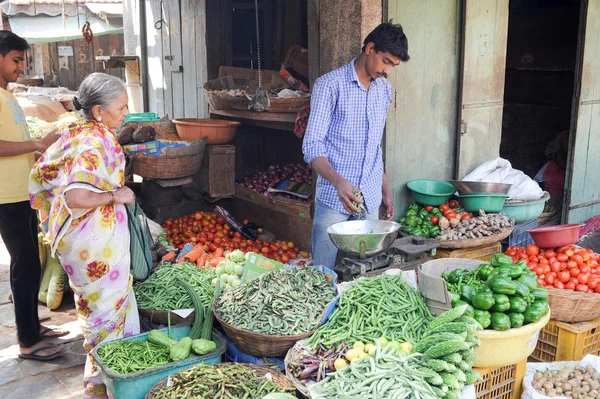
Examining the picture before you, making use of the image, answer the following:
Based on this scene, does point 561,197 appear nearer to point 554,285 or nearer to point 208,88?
point 554,285

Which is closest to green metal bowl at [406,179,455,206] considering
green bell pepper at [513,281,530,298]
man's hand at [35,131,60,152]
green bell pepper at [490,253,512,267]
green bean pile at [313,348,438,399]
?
green bell pepper at [490,253,512,267]

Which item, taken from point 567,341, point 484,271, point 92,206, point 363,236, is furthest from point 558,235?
point 92,206

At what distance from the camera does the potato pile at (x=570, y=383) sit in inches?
130

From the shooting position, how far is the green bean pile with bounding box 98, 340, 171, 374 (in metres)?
3.28

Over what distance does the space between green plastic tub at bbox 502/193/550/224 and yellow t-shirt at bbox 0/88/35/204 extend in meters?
3.83

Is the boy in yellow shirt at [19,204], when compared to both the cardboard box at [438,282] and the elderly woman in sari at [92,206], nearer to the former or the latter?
the elderly woman in sari at [92,206]

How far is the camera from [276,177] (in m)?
6.78

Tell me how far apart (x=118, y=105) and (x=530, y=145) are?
24.4ft

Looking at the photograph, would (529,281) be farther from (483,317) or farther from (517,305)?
(483,317)

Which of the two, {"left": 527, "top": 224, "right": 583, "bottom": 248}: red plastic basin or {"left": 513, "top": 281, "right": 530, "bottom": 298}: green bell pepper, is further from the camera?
{"left": 527, "top": 224, "right": 583, "bottom": 248}: red plastic basin

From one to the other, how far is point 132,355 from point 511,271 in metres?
2.19

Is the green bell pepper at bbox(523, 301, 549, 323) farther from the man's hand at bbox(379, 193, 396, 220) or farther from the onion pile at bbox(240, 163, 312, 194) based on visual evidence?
the onion pile at bbox(240, 163, 312, 194)

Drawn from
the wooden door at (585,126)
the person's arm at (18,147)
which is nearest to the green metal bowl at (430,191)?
the wooden door at (585,126)

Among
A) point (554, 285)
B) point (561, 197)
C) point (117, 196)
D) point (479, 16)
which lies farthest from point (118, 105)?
point (561, 197)
